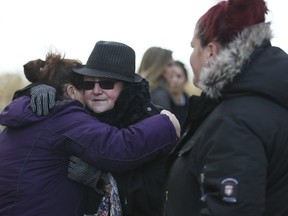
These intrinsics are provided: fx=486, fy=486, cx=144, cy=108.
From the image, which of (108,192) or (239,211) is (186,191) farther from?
(108,192)

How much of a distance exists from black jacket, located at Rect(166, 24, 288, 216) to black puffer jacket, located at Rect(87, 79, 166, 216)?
0.54m

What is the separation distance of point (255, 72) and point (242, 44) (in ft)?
0.39

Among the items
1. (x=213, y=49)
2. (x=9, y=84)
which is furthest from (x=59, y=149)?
(x=9, y=84)

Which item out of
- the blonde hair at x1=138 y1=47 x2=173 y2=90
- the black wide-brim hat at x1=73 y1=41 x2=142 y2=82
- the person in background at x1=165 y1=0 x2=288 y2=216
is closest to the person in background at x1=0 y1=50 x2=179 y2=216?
the black wide-brim hat at x1=73 y1=41 x2=142 y2=82

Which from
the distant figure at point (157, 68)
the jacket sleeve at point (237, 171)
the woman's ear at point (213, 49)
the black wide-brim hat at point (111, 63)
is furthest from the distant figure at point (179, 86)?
the jacket sleeve at point (237, 171)

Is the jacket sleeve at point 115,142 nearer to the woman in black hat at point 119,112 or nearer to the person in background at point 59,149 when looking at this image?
the person in background at point 59,149

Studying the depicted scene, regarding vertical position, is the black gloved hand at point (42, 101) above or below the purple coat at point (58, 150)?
above

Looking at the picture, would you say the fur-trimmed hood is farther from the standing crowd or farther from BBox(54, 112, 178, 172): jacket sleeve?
BBox(54, 112, 178, 172): jacket sleeve

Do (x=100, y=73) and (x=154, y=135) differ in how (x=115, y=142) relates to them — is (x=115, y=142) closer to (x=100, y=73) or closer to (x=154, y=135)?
(x=154, y=135)

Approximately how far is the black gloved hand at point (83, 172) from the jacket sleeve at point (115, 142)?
0.07 metres

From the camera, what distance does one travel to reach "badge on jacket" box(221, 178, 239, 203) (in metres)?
1.57

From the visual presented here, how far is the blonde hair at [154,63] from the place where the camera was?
468 centimetres

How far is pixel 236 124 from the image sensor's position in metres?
1.61

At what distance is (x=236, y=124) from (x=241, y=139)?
56 mm
